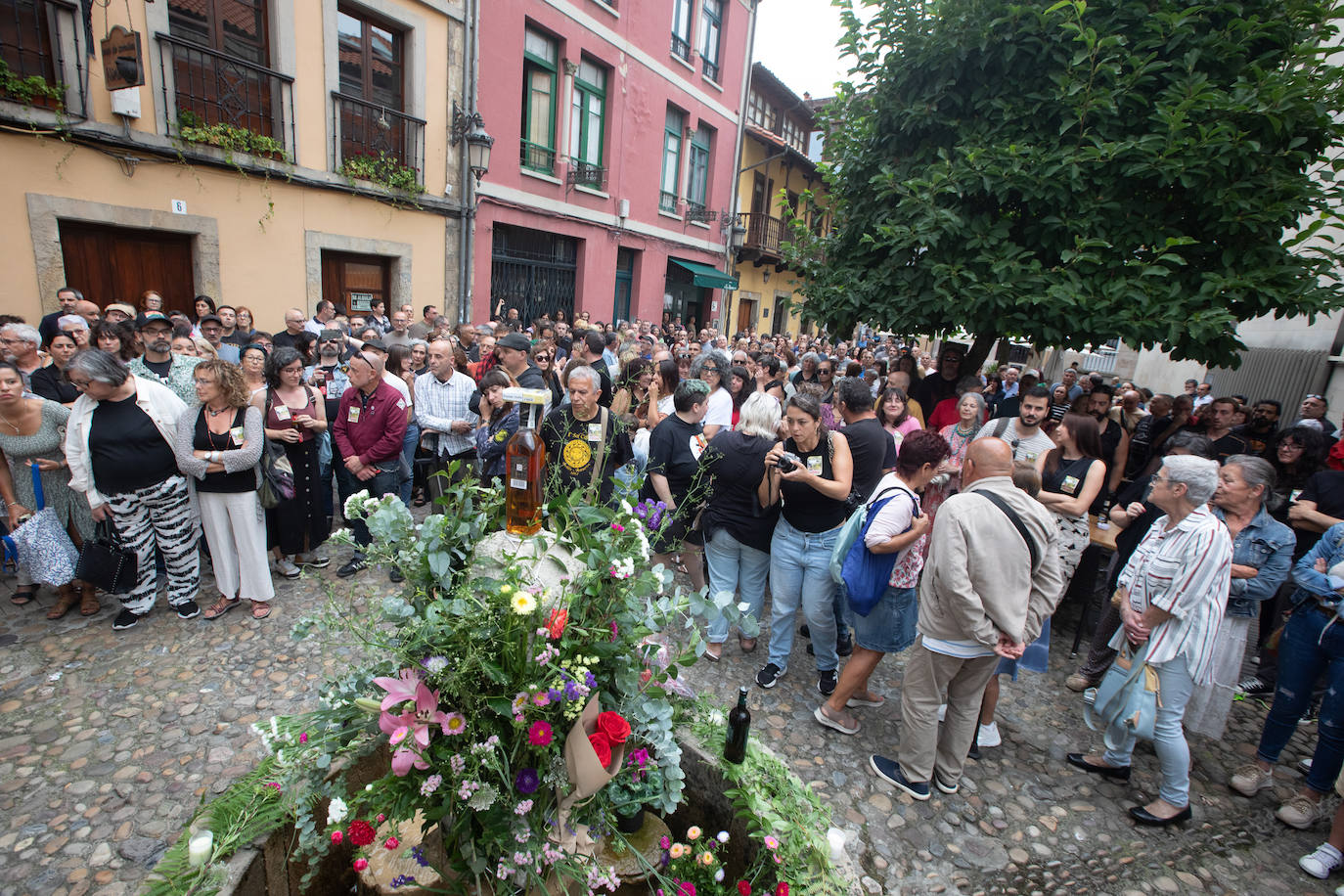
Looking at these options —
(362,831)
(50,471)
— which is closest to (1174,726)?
(362,831)

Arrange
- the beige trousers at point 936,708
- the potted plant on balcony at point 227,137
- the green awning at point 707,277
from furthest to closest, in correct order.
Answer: the green awning at point 707,277 < the potted plant on balcony at point 227,137 < the beige trousers at point 936,708

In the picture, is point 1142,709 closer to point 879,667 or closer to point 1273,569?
point 1273,569

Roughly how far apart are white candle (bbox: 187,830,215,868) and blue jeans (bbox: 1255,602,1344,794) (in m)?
4.77

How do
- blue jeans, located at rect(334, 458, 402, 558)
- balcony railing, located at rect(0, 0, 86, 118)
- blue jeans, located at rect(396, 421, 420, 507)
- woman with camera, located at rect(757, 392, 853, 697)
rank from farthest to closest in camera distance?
balcony railing, located at rect(0, 0, 86, 118)
blue jeans, located at rect(396, 421, 420, 507)
blue jeans, located at rect(334, 458, 402, 558)
woman with camera, located at rect(757, 392, 853, 697)

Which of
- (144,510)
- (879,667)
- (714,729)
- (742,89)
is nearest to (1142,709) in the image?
(879,667)

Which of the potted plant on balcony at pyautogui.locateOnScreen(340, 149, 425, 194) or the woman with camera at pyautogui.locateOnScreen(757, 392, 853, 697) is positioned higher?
the potted plant on balcony at pyautogui.locateOnScreen(340, 149, 425, 194)

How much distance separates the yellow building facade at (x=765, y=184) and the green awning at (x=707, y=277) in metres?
1.79

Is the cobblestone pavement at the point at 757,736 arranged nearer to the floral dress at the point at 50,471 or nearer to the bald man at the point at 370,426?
the floral dress at the point at 50,471

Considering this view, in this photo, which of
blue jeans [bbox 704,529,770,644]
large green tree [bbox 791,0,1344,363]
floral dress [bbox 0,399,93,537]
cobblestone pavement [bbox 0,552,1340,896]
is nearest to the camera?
cobblestone pavement [bbox 0,552,1340,896]

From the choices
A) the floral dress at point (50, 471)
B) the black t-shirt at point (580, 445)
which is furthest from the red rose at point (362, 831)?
the floral dress at point (50, 471)

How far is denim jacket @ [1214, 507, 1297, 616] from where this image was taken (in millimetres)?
3730

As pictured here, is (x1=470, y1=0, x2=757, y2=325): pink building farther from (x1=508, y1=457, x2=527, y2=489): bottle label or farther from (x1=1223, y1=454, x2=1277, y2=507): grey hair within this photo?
(x1=1223, y1=454, x2=1277, y2=507): grey hair

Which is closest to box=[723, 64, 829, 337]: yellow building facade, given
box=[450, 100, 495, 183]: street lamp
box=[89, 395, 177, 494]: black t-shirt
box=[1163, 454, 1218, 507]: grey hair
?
box=[450, 100, 495, 183]: street lamp

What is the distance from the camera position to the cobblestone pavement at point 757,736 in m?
2.88
